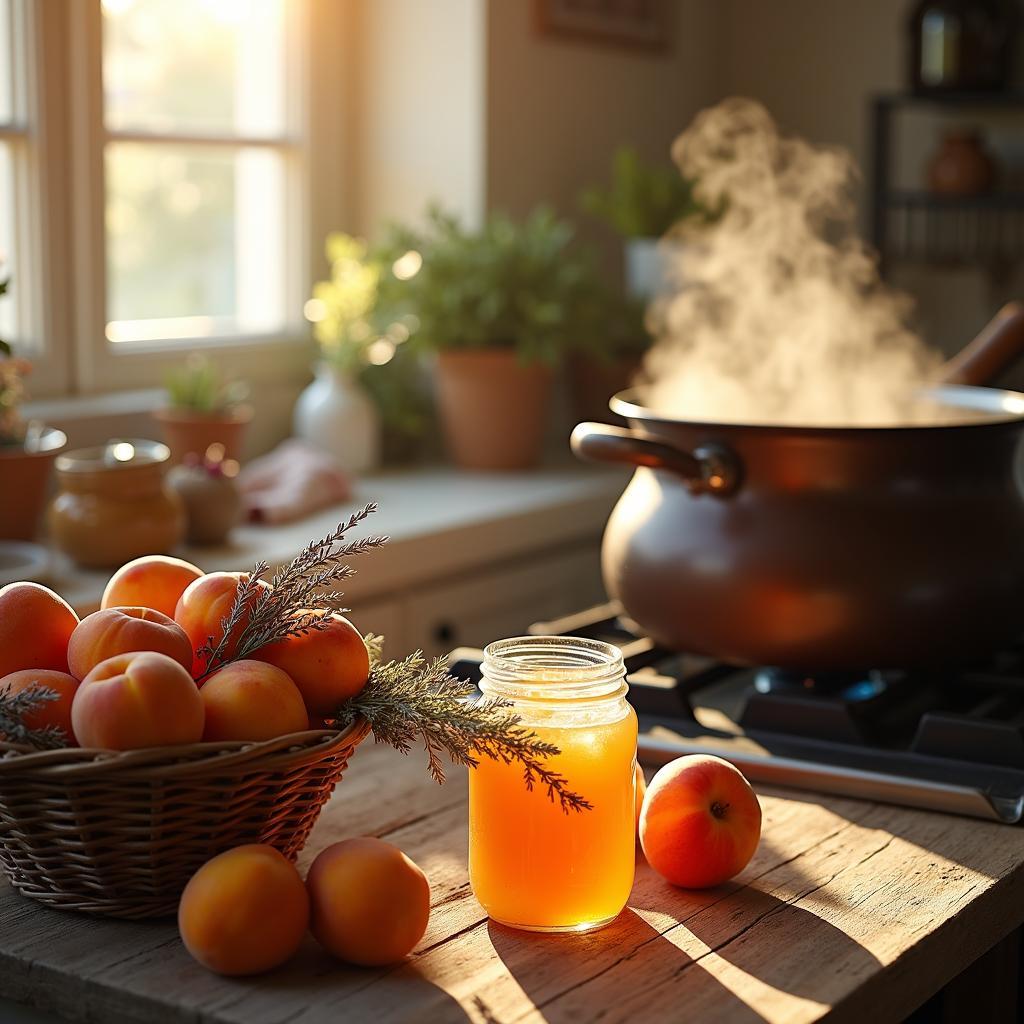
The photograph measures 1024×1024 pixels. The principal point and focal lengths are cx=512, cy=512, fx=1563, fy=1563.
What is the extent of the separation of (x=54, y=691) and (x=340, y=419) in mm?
1992

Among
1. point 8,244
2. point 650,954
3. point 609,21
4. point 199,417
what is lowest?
point 650,954

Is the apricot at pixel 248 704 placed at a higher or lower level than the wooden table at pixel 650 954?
higher

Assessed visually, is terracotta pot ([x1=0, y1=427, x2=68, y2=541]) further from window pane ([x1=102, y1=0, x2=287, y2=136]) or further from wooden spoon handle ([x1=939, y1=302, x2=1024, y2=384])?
wooden spoon handle ([x1=939, y1=302, x2=1024, y2=384])

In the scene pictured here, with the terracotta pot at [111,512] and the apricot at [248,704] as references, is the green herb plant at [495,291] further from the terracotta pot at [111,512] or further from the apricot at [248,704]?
the apricot at [248,704]

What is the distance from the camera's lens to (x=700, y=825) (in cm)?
97

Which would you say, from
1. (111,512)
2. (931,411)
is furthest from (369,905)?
(111,512)

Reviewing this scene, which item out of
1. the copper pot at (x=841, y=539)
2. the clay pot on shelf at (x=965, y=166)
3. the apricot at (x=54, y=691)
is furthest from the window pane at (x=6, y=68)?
the clay pot on shelf at (x=965, y=166)

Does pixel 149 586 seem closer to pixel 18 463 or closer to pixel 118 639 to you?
pixel 118 639

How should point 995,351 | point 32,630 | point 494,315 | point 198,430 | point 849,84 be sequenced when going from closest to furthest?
1. point 32,630
2. point 995,351
3. point 198,430
4. point 494,315
5. point 849,84

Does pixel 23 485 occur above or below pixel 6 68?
below

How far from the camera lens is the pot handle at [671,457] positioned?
1.27 meters

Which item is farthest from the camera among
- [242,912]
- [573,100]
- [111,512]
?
[573,100]

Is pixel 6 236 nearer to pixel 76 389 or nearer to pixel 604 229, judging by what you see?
pixel 76 389

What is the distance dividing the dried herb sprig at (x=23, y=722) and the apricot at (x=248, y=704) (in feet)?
0.27
